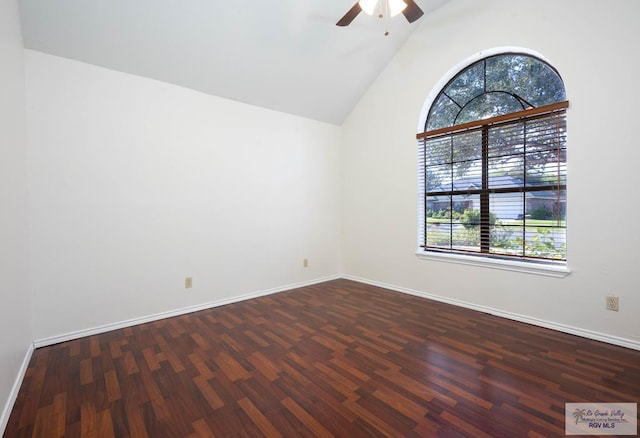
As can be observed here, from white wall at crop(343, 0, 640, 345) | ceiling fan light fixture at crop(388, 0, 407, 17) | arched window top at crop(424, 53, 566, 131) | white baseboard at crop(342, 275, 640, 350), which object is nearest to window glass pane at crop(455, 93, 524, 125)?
arched window top at crop(424, 53, 566, 131)

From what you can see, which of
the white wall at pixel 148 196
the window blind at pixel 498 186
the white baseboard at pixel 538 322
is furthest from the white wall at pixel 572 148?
the white wall at pixel 148 196

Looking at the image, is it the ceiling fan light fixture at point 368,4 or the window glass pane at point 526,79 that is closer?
the ceiling fan light fixture at point 368,4

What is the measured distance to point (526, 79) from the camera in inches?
117

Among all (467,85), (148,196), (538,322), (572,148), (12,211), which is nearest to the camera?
(12,211)

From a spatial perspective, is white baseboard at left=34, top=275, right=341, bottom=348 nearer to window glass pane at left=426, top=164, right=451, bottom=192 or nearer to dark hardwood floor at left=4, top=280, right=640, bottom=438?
dark hardwood floor at left=4, top=280, right=640, bottom=438

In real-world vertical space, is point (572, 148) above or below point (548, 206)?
above

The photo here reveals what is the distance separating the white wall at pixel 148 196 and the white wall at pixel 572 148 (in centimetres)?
149

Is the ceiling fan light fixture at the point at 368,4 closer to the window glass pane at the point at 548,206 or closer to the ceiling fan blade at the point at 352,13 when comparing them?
the ceiling fan blade at the point at 352,13

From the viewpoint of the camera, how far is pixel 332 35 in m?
3.26

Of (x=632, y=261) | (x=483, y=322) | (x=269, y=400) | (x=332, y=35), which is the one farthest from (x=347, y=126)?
(x=269, y=400)

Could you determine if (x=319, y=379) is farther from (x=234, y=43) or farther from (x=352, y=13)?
(x=234, y=43)

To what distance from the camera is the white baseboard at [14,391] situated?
4.92ft

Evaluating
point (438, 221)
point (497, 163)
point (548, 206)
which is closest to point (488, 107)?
point (497, 163)

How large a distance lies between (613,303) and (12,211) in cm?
449
